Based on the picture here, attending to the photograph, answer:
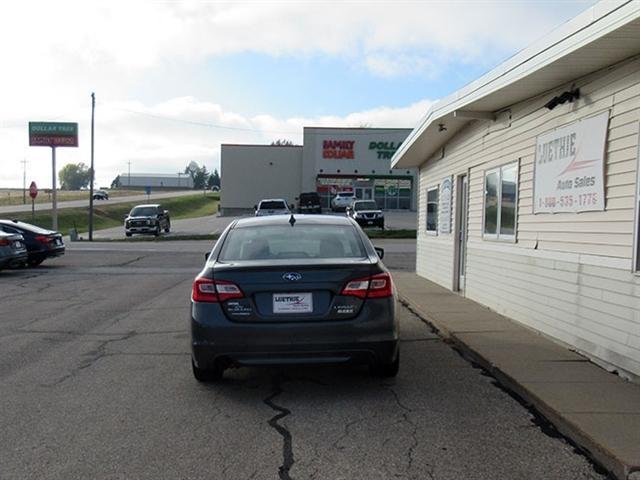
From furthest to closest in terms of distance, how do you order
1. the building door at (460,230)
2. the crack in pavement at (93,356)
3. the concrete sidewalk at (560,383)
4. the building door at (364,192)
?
the building door at (364,192) → the building door at (460,230) → the crack in pavement at (93,356) → the concrete sidewalk at (560,383)

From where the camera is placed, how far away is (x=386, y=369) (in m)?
6.01

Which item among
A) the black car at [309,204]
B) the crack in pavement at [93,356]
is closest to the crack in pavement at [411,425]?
the crack in pavement at [93,356]

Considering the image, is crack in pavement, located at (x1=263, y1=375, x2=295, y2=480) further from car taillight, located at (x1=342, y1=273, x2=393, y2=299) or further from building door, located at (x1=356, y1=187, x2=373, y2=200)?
building door, located at (x1=356, y1=187, x2=373, y2=200)

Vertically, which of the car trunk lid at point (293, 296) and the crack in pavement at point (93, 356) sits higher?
the car trunk lid at point (293, 296)

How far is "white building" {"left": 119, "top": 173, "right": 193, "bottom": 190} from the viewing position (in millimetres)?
162750

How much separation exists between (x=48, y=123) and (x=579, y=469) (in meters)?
44.1

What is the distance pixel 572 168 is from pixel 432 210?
26.2 ft

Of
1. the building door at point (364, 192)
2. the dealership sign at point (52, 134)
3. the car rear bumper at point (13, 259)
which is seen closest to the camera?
the car rear bumper at point (13, 259)

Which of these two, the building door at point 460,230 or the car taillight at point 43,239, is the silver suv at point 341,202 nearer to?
the car taillight at point 43,239

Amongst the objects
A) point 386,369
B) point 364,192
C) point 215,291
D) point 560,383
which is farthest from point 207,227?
point 560,383

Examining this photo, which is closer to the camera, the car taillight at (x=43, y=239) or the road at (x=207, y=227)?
the car taillight at (x=43, y=239)

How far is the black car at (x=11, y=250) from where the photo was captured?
53.4 feet

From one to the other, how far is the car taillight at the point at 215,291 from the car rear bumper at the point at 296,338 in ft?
0.23

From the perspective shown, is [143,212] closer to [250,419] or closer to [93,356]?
[93,356]
